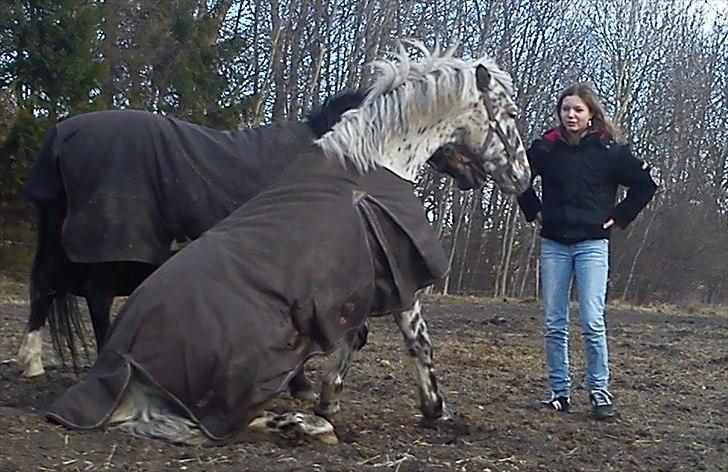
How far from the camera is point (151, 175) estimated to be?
4.99 metres

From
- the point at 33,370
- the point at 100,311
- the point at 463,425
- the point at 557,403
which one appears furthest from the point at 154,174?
the point at 557,403

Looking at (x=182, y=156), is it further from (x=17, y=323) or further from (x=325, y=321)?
(x=17, y=323)

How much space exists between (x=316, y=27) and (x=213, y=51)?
3093mm

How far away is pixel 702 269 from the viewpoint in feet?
90.8

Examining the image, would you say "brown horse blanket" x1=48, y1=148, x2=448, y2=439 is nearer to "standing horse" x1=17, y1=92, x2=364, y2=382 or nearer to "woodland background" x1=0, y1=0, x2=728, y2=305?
"standing horse" x1=17, y1=92, x2=364, y2=382

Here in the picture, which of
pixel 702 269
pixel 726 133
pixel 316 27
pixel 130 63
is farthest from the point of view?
pixel 726 133

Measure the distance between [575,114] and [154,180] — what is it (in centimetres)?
245

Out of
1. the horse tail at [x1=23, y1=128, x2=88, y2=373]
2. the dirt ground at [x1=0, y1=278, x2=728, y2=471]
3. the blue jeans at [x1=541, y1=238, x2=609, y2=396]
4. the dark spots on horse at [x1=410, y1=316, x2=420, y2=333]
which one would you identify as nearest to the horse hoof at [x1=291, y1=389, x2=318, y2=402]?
the dirt ground at [x1=0, y1=278, x2=728, y2=471]

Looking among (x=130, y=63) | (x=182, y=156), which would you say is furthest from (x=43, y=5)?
(x=182, y=156)

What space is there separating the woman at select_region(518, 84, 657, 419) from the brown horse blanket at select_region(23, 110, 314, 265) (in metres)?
1.57

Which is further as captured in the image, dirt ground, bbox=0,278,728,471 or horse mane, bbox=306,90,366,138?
horse mane, bbox=306,90,366,138

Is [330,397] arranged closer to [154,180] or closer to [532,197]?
[154,180]

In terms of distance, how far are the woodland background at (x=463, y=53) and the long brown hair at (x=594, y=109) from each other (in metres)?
5.26

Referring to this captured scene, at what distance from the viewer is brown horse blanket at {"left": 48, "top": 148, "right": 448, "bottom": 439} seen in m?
3.64
